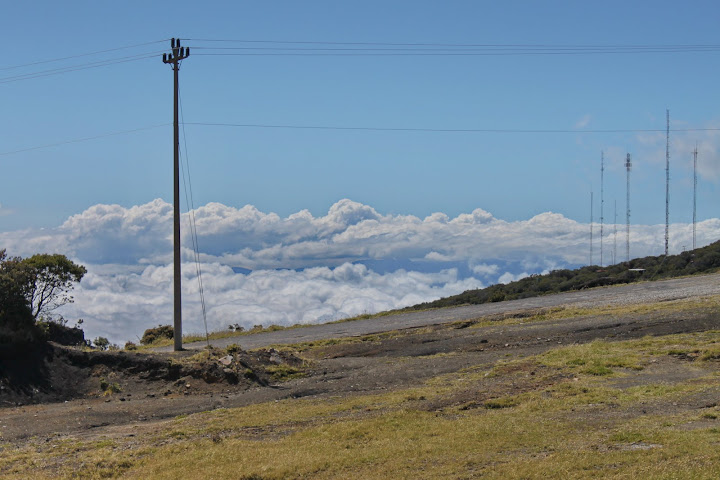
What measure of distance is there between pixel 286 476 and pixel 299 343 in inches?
713

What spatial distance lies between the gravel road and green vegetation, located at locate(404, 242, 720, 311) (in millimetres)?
4428

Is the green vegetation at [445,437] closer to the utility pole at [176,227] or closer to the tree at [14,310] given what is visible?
the tree at [14,310]

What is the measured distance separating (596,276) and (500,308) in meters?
15.5

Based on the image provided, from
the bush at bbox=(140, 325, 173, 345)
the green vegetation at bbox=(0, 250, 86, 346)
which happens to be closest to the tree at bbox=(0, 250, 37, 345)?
the green vegetation at bbox=(0, 250, 86, 346)

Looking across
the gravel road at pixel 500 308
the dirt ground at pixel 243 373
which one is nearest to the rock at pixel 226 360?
the dirt ground at pixel 243 373

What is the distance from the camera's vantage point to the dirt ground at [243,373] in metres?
15.1

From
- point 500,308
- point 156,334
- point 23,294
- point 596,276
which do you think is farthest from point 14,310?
point 596,276

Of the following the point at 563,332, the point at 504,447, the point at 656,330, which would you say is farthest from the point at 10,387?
the point at 656,330

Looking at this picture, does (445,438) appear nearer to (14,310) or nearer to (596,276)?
(14,310)

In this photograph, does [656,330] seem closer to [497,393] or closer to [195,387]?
[497,393]

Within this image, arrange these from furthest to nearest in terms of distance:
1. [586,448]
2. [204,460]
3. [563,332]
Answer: [563,332], [204,460], [586,448]

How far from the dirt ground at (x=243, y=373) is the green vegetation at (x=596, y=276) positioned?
59.3ft

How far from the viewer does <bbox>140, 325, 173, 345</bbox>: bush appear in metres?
35.2

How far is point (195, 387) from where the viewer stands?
720 inches
